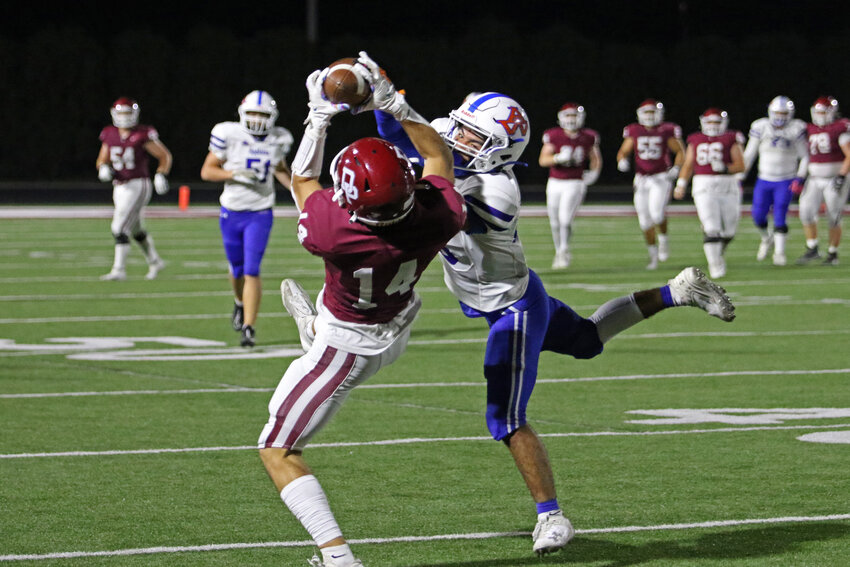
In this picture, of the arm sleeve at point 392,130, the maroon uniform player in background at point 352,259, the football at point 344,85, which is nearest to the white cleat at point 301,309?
the maroon uniform player in background at point 352,259

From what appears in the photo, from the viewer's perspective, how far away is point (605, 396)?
8008 millimetres

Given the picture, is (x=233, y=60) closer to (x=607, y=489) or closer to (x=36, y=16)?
(x=36, y=16)

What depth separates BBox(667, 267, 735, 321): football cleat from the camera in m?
5.54

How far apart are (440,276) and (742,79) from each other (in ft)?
82.3

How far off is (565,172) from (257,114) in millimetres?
6813

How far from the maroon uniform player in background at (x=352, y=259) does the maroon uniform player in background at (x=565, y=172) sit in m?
12.1

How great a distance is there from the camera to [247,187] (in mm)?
10398

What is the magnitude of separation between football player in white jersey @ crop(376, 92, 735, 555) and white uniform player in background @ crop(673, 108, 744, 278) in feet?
33.9

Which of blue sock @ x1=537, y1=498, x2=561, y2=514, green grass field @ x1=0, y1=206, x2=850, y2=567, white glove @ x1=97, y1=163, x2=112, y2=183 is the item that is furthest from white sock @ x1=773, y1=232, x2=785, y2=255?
blue sock @ x1=537, y1=498, x2=561, y2=514

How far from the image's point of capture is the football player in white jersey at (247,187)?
401 inches

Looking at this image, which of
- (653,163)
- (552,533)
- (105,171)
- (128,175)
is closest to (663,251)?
(653,163)

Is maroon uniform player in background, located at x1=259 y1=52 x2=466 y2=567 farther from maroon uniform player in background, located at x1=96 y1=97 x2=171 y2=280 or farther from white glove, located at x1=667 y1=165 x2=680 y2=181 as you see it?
white glove, located at x1=667 y1=165 x2=680 y2=181

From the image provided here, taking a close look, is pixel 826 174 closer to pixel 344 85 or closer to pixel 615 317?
pixel 615 317

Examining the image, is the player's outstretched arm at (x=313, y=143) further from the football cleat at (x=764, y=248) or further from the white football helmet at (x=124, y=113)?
the football cleat at (x=764, y=248)
